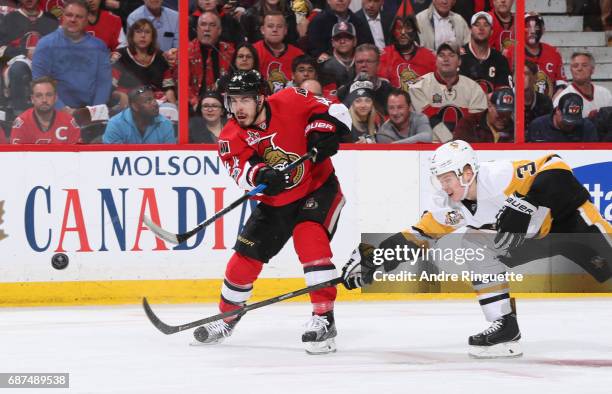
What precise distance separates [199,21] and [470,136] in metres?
1.68

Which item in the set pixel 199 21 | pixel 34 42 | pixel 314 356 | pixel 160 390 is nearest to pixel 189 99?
pixel 199 21

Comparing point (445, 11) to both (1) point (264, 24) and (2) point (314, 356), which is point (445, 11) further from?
(2) point (314, 356)

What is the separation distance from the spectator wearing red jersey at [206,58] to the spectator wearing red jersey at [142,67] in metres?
0.13

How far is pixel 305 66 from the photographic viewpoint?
6.87 m

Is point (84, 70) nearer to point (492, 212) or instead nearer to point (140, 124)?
point (140, 124)

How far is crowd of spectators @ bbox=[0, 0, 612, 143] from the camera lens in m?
6.68

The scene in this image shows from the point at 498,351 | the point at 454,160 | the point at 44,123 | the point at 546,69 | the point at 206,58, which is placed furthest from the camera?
the point at 546,69

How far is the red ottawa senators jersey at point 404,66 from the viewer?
6922mm

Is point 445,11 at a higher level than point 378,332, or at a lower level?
higher

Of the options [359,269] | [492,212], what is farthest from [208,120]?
[492,212]

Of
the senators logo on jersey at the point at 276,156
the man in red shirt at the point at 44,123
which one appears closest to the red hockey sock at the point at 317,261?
the senators logo on jersey at the point at 276,156

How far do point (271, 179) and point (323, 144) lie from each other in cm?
27

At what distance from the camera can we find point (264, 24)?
6871mm

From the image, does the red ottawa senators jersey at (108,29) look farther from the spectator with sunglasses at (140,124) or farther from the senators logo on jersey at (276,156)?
the senators logo on jersey at (276,156)
